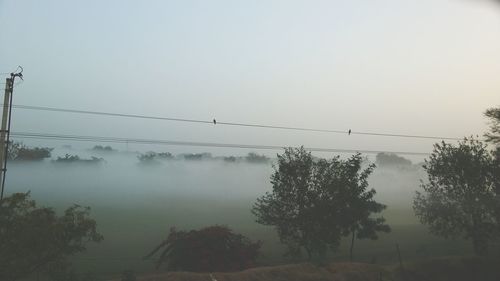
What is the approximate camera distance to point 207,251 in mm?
30688

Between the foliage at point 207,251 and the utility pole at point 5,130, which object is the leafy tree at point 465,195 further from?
the utility pole at point 5,130

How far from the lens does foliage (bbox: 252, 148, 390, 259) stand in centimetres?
3303

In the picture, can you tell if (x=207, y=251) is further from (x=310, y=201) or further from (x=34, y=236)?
(x=34, y=236)

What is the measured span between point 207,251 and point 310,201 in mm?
7917

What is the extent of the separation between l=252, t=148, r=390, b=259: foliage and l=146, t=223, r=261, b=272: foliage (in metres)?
3.45

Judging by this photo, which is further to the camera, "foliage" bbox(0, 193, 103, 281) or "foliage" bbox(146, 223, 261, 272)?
"foliage" bbox(146, 223, 261, 272)

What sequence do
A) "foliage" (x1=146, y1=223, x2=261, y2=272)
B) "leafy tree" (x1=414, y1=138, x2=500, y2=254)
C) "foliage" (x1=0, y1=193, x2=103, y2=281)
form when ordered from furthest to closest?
"leafy tree" (x1=414, y1=138, x2=500, y2=254), "foliage" (x1=146, y1=223, x2=261, y2=272), "foliage" (x1=0, y1=193, x2=103, y2=281)

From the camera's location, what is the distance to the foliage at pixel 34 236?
14844 mm

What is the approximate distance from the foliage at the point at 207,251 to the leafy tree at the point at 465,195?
727 inches

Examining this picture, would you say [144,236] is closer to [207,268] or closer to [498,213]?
[207,268]

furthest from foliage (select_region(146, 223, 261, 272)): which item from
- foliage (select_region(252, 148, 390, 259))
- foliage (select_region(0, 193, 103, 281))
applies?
foliage (select_region(0, 193, 103, 281))

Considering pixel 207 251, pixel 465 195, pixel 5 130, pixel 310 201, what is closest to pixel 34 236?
pixel 5 130

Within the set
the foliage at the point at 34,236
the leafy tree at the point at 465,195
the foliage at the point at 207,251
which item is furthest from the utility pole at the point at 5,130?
the leafy tree at the point at 465,195

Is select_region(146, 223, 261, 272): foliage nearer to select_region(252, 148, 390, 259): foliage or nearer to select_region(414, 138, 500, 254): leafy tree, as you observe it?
select_region(252, 148, 390, 259): foliage
